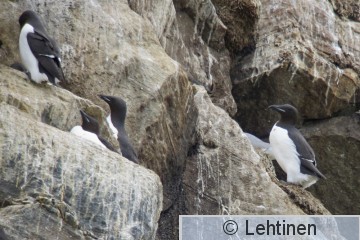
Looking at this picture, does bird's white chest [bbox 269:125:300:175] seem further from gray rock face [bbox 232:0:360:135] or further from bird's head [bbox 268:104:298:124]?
gray rock face [bbox 232:0:360:135]

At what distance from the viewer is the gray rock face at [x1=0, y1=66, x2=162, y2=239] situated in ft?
25.4

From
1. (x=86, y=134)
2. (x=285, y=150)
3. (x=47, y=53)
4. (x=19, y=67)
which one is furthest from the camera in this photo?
(x=285, y=150)

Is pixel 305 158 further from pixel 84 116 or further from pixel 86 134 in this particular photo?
pixel 86 134

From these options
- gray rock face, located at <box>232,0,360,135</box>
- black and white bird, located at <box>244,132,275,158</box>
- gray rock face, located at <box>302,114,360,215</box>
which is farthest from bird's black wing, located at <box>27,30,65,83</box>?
gray rock face, located at <box>302,114,360,215</box>

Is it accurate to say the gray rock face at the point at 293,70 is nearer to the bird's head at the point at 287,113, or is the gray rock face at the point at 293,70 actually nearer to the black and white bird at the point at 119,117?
the bird's head at the point at 287,113

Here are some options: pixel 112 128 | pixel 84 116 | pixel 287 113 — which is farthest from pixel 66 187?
pixel 287 113

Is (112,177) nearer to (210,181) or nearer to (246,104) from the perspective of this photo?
(210,181)

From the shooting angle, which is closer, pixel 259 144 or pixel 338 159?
pixel 259 144

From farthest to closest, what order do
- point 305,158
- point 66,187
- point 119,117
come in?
point 305,158 → point 119,117 → point 66,187

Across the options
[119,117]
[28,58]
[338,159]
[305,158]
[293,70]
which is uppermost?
[293,70]

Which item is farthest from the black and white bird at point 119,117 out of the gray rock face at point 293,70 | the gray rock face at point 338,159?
the gray rock face at point 338,159

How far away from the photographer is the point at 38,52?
9.84 meters

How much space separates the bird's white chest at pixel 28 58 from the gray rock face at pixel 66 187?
1148mm

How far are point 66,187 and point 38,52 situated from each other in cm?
216
